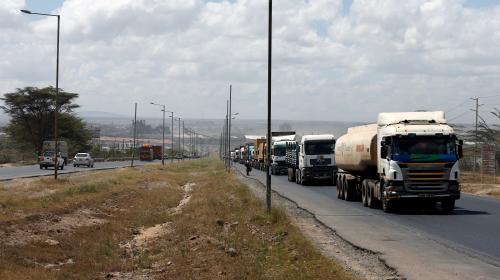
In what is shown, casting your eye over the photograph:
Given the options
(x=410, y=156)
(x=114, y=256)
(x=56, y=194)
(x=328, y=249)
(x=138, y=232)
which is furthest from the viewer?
(x=56, y=194)

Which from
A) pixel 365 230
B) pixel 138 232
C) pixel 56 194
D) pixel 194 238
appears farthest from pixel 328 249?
pixel 56 194

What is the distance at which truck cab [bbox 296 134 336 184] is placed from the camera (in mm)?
46625

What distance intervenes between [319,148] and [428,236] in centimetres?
2864

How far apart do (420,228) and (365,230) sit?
5.18ft

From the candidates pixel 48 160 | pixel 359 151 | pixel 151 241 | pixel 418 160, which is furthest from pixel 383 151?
pixel 48 160

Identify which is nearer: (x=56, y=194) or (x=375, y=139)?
(x=375, y=139)

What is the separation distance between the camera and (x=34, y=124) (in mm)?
98375

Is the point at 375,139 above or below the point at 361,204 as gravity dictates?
above

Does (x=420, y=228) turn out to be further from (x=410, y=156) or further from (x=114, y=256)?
(x=114, y=256)

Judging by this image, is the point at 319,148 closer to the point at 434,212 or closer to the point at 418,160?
the point at 434,212

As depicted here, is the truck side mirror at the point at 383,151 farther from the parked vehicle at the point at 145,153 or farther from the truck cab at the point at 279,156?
the parked vehicle at the point at 145,153

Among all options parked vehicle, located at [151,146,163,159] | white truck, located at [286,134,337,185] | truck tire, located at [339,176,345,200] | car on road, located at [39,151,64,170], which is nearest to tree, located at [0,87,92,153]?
car on road, located at [39,151,64,170]

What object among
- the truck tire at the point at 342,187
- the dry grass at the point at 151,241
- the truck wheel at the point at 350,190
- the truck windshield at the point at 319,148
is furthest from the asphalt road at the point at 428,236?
Answer: the truck windshield at the point at 319,148

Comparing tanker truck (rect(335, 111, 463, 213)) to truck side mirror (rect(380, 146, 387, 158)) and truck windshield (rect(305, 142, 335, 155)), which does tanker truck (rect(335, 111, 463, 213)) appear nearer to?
truck side mirror (rect(380, 146, 387, 158))
